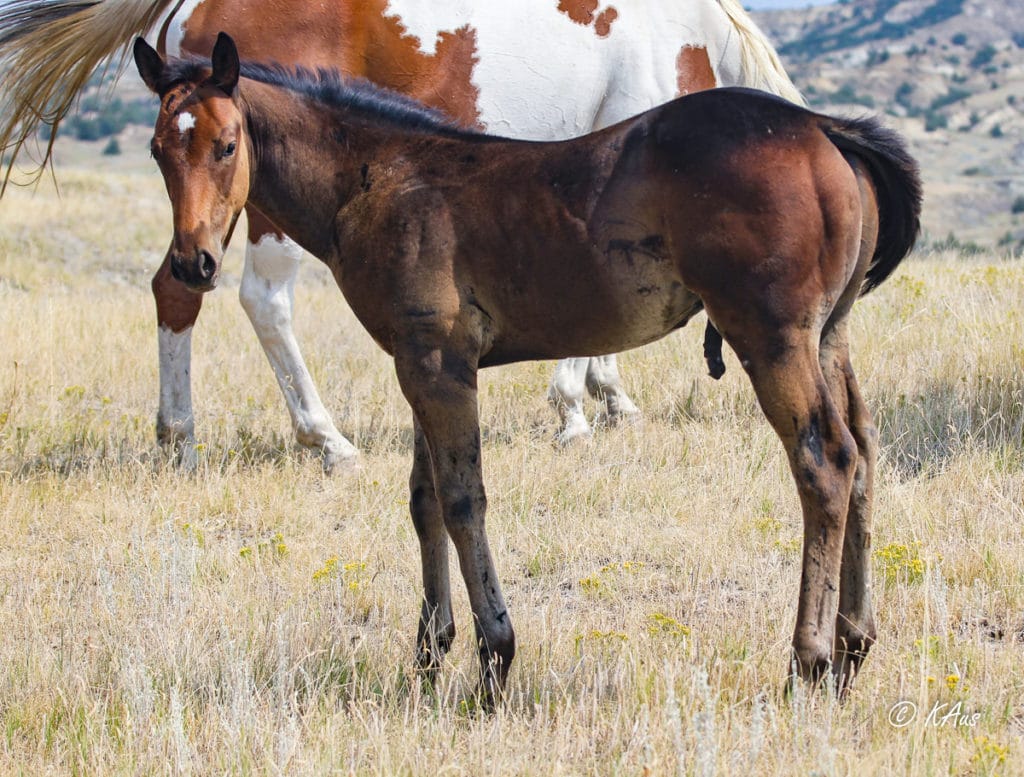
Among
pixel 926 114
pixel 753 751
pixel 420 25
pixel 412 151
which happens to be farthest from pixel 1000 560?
pixel 926 114

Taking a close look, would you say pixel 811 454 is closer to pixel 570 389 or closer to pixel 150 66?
pixel 150 66

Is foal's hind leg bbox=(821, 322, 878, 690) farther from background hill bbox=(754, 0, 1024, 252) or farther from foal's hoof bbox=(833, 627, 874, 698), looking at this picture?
background hill bbox=(754, 0, 1024, 252)

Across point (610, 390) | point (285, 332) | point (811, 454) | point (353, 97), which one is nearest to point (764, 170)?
point (811, 454)

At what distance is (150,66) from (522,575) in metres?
2.43

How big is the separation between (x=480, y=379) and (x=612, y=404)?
1.12 meters

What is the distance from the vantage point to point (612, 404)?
273 inches

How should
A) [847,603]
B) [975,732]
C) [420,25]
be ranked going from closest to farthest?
[975,732], [847,603], [420,25]

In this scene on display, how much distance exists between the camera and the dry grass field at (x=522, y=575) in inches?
124

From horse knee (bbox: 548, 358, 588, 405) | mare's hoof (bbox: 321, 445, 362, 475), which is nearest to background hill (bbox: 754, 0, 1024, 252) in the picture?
horse knee (bbox: 548, 358, 588, 405)

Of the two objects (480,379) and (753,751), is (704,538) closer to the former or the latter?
(753,751)

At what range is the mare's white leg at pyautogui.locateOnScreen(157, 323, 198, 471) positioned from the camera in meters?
6.22

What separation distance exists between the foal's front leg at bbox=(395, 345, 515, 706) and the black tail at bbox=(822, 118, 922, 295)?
1283 millimetres

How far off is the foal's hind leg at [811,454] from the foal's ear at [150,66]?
1.95 m

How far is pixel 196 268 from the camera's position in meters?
3.41
